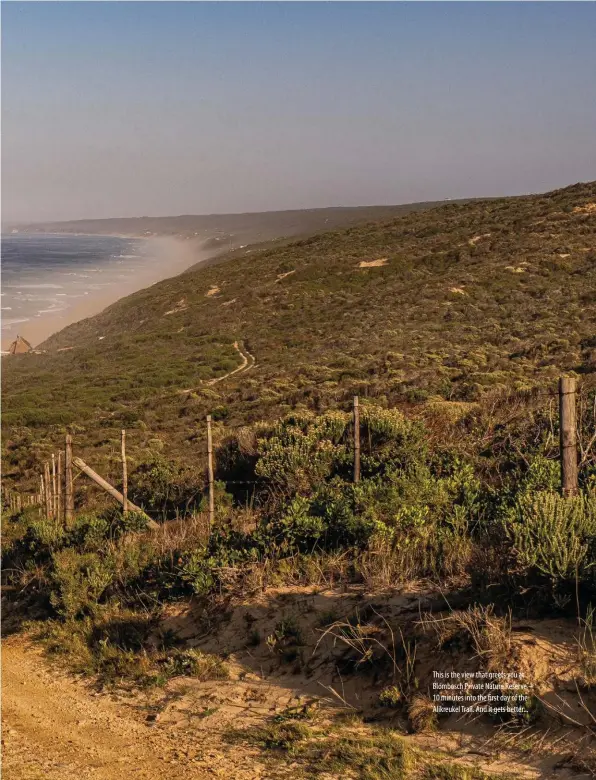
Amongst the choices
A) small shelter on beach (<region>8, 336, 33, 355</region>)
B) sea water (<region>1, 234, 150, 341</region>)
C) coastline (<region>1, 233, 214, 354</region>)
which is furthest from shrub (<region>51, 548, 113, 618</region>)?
sea water (<region>1, 234, 150, 341</region>)

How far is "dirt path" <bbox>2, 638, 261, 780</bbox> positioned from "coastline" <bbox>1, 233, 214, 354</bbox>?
5572 centimetres

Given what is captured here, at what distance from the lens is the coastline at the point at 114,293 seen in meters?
68.7

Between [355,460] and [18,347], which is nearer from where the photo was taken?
[355,460]

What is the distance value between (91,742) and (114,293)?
309 feet

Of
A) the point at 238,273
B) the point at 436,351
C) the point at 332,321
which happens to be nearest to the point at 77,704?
the point at 436,351

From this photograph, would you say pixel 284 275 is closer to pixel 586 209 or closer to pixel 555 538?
pixel 586 209

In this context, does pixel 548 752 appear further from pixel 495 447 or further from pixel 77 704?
pixel 495 447

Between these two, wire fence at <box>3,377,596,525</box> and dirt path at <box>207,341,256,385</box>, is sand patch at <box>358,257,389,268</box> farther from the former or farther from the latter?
wire fence at <box>3,377,596,525</box>

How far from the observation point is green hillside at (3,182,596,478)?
24.6m

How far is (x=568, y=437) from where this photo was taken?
6.42 m

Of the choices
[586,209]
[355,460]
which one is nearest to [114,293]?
[586,209]

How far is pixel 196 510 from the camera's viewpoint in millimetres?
11070

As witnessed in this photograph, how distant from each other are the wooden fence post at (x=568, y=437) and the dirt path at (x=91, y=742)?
341 centimetres

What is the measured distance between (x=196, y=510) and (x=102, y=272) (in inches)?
4866
